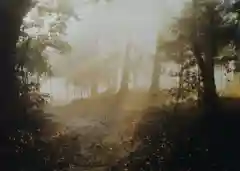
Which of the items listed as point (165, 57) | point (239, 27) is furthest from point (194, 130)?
point (239, 27)

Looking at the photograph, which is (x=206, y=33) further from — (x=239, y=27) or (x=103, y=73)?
(x=103, y=73)

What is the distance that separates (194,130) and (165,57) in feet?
0.82

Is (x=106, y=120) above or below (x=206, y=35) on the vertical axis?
below

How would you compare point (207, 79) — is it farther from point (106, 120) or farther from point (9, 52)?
point (9, 52)

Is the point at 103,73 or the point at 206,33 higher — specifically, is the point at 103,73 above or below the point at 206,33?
below

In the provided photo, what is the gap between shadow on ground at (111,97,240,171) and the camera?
4.43 ft

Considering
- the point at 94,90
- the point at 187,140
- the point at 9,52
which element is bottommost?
the point at 187,140

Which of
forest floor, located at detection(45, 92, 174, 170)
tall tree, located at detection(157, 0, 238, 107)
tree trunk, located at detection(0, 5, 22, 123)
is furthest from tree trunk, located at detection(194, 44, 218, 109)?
tree trunk, located at detection(0, 5, 22, 123)

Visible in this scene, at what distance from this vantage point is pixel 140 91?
1367mm

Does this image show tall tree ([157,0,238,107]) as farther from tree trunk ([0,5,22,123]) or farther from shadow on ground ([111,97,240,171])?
tree trunk ([0,5,22,123])

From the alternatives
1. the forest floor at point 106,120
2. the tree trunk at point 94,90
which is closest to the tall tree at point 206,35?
the forest floor at point 106,120

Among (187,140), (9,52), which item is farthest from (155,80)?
(9,52)

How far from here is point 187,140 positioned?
53.6 inches

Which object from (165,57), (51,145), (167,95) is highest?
(165,57)
